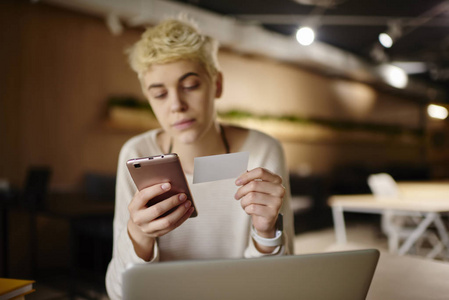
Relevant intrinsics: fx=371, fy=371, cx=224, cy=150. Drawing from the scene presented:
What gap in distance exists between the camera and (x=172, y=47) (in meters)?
1.08

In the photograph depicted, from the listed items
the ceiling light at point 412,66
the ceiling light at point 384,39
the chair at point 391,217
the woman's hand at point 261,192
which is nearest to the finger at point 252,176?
the woman's hand at point 261,192

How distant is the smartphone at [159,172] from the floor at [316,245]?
0.52 m

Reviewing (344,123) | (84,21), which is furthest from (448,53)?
(84,21)

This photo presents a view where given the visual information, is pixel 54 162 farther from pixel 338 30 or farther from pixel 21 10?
pixel 338 30

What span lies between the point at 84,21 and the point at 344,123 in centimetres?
662

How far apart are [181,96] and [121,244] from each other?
461 mm

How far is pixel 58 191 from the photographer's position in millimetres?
4906

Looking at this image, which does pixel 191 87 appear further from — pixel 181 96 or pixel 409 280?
pixel 409 280

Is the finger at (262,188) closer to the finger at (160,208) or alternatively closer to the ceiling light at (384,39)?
the finger at (160,208)

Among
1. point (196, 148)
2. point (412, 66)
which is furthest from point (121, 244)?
point (412, 66)

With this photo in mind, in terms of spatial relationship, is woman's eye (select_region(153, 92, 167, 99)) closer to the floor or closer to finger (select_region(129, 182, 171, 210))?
finger (select_region(129, 182, 171, 210))

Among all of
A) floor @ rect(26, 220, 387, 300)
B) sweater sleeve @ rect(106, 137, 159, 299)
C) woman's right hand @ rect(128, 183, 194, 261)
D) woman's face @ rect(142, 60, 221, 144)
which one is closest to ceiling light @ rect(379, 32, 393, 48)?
floor @ rect(26, 220, 387, 300)

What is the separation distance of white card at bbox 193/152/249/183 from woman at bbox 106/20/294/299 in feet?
0.14

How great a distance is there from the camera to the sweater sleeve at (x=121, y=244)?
102cm
